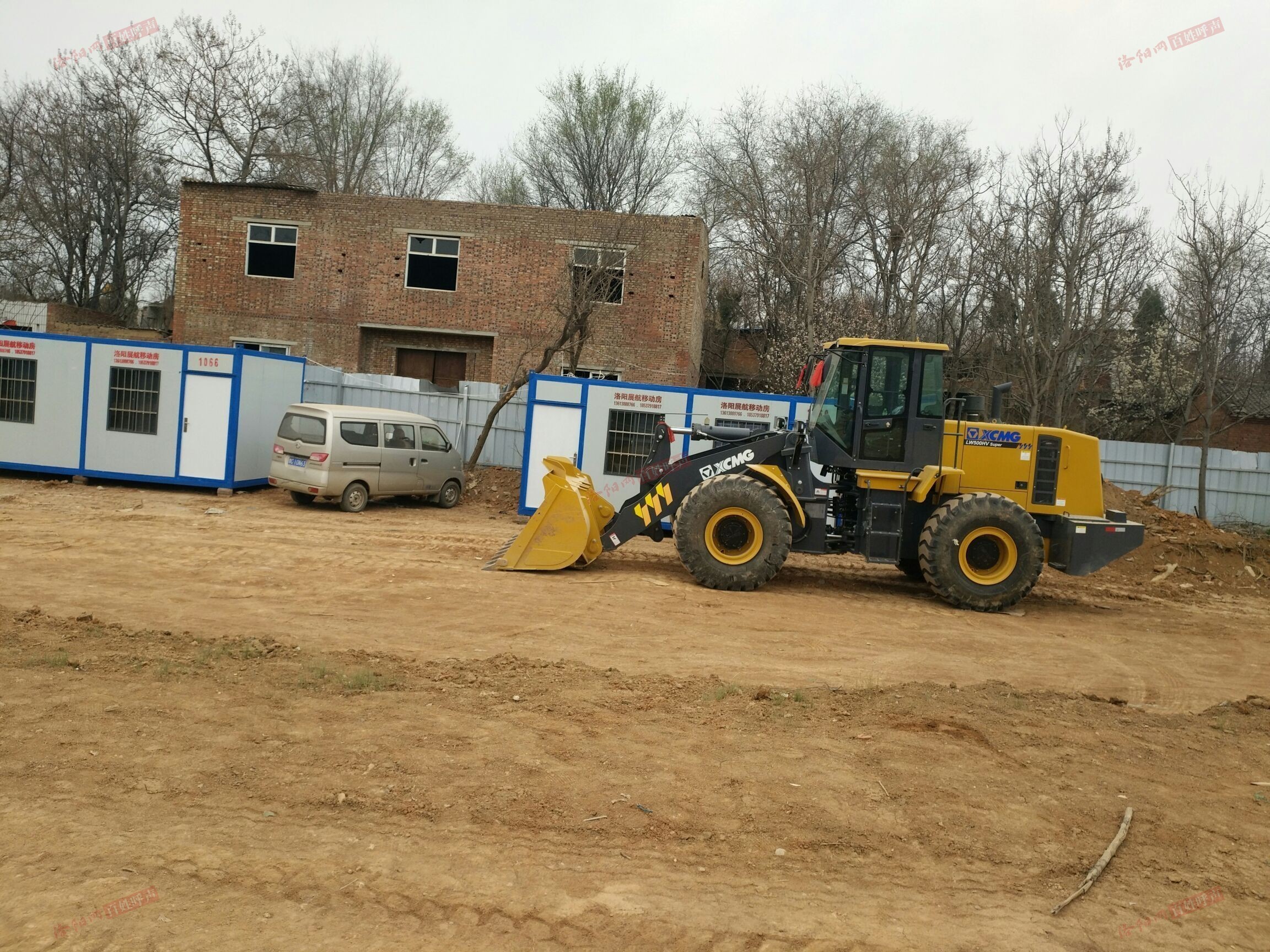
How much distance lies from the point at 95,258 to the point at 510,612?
34.0 metres

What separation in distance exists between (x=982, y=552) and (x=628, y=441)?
727 centimetres

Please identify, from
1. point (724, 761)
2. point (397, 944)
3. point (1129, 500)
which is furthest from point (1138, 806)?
point (1129, 500)

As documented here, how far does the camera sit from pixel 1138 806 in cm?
541

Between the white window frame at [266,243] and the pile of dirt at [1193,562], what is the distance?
2092 centimetres

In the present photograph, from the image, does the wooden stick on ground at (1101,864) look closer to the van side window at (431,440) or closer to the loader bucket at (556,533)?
the loader bucket at (556,533)

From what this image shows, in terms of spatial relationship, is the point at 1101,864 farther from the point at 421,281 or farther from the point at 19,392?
the point at 421,281

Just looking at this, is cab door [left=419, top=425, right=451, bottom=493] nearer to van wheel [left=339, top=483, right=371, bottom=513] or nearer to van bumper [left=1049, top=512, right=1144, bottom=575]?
van wheel [left=339, top=483, right=371, bottom=513]

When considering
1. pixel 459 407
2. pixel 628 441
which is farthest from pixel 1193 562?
pixel 459 407

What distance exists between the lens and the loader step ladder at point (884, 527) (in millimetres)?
11695

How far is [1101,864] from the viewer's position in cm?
464

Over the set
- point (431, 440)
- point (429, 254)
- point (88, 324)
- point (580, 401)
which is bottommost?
point (431, 440)

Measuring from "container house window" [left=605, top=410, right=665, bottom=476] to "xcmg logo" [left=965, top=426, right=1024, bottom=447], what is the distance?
6352mm

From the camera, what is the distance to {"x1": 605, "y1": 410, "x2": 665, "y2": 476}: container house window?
677 inches

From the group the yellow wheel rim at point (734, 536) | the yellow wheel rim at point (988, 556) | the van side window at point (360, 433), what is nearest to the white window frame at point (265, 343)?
the van side window at point (360, 433)
